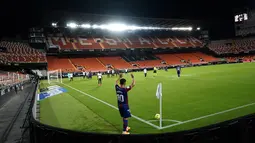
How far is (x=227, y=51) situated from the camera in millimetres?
74375

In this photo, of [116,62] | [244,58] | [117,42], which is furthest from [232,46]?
[116,62]

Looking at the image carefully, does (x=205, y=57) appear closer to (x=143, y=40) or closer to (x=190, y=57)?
(x=190, y=57)

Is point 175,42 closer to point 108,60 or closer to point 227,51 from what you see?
point 227,51

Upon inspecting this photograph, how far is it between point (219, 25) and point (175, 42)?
60.4ft

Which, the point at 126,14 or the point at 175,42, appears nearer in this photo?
the point at 126,14

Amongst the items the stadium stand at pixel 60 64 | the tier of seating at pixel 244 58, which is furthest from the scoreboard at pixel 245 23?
the stadium stand at pixel 60 64

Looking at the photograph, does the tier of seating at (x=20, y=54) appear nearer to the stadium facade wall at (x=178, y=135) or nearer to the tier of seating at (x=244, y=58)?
the stadium facade wall at (x=178, y=135)

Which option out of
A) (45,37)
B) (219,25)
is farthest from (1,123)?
(219,25)

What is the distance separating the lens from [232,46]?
74.9 metres

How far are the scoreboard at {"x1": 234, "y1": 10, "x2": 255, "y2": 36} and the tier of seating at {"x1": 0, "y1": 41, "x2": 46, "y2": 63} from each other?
59.1 meters

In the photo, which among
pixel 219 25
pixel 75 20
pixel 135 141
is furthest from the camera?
pixel 219 25

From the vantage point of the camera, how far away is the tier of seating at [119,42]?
63.0 m

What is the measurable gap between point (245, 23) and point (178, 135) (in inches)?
3114

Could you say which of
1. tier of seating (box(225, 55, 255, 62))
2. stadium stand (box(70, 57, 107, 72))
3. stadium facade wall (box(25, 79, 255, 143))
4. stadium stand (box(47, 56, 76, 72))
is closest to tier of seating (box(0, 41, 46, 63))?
stadium stand (box(47, 56, 76, 72))
